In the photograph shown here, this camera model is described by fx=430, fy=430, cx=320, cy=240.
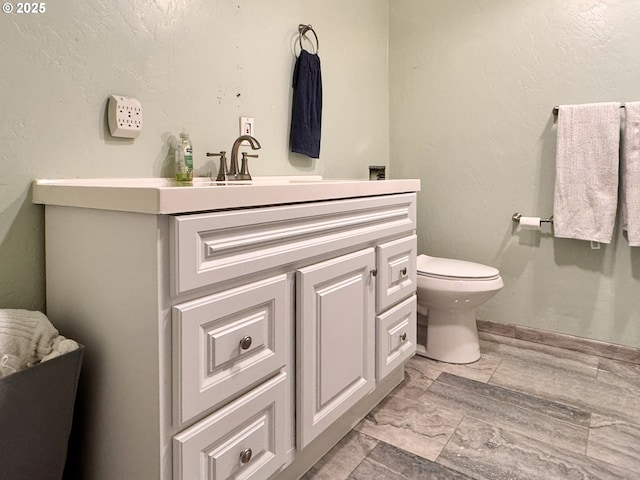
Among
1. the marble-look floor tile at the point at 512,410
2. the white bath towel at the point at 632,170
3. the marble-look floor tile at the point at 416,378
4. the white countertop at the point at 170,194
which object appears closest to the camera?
the white countertop at the point at 170,194

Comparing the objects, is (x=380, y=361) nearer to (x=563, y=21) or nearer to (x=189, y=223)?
(x=189, y=223)

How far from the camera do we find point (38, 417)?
2.86 feet

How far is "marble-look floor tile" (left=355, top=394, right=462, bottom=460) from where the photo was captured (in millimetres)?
1456

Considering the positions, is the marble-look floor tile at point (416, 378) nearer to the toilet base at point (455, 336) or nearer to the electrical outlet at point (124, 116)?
the toilet base at point (455, 336)

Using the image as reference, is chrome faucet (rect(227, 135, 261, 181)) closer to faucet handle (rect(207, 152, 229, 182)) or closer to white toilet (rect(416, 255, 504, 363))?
faucet handle (rect(207, 152, 229, 182))

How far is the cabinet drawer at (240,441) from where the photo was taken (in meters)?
0.89

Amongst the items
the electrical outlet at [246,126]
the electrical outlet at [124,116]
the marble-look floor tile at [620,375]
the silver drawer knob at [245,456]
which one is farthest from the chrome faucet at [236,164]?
the marble-look floor tile at [620,375]

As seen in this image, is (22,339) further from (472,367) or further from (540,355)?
(540,355)

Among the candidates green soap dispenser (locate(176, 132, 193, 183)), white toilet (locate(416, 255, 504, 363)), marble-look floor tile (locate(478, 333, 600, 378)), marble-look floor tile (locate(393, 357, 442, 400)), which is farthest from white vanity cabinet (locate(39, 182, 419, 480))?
marble-look floor tile (locate(478, 333, 600, 378))

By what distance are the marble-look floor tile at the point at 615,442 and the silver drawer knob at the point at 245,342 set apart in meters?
1.20

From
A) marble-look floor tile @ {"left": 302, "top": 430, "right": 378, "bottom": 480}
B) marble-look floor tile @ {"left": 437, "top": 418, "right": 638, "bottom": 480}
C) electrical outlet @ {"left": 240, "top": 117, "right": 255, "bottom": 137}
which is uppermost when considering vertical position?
electrical outlet @ {"left": 240, "top": 117, "right": 255, "bottom": 137}

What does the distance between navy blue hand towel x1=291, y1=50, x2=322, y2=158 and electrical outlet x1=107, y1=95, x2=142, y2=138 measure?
76 centimetres

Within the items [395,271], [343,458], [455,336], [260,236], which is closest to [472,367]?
[455,336]

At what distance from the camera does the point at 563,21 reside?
2.14 m
